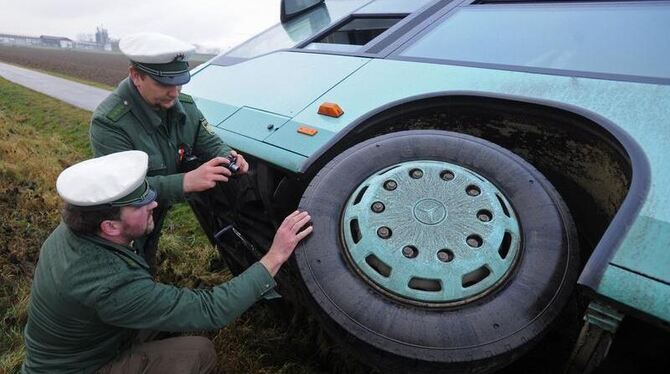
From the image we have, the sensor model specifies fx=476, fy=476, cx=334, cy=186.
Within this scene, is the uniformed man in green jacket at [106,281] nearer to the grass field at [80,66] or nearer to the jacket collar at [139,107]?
the jacket collar at [139,107]

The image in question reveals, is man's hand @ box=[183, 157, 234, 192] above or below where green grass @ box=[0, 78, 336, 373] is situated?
above

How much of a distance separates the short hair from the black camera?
0.65 meters

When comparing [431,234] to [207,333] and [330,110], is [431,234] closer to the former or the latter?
[330,110]

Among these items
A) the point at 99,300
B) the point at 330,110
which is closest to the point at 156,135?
the point at 330,110

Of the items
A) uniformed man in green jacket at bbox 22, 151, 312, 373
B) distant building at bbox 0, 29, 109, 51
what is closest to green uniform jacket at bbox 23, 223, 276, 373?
uniformed man in green jacket at bbox 22, 151, 312, 373

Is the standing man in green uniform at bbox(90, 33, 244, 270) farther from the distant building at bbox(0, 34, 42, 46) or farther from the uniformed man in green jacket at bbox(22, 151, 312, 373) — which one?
the distant building at bbox(0, 34, 42, 46)

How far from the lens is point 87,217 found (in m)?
1.71

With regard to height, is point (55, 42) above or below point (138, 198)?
below

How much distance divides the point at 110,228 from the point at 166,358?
0.72 metres

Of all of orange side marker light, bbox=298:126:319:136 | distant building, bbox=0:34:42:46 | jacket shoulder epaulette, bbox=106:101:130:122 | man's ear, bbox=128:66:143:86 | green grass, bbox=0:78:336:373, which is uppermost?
man's ear, bbox=128:66:143:86

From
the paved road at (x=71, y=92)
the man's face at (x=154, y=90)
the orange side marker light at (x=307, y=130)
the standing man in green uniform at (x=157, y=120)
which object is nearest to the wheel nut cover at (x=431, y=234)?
the orange side marker light at (x=307, y=130)

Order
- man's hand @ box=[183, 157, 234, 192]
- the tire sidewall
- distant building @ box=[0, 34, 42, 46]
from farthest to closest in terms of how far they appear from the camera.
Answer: distant building @ box=[0, 34, 42, 46] → man's hand @ box=[183, 157, 234, 192] → the tire sidewall

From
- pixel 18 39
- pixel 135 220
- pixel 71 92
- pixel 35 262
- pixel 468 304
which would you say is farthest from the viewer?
pixel 18 39

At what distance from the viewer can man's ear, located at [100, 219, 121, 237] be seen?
69.0 inches
